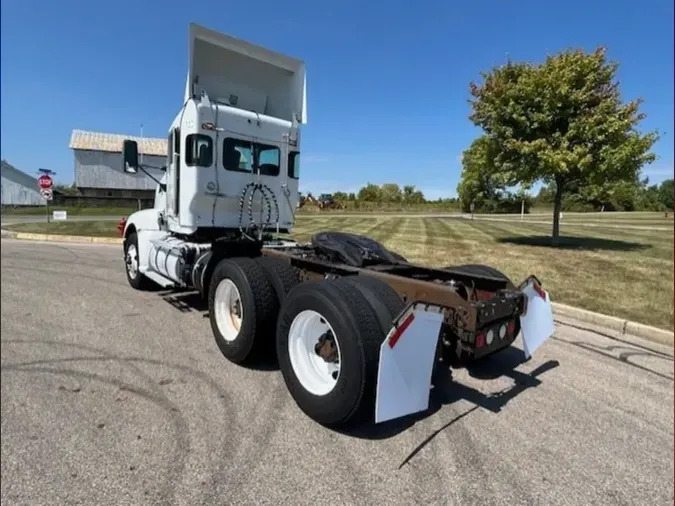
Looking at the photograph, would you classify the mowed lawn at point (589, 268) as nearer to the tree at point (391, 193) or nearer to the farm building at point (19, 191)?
the farm building at point (19, 191)

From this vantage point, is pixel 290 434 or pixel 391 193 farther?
pixel 391 193

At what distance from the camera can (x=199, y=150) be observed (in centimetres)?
537

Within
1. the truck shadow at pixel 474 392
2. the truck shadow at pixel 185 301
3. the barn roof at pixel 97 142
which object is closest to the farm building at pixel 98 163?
the barn roof at pixel 97 142

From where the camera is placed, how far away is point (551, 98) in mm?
14086

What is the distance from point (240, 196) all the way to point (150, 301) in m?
2.23

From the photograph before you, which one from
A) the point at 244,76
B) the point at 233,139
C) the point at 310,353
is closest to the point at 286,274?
the point at 310,353

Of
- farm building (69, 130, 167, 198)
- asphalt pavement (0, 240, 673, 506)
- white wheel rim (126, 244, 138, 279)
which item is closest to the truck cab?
white wheel rim (126, 244, 138, 279)

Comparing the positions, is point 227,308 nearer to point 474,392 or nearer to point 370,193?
point 474,392

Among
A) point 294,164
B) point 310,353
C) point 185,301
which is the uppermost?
point 294,164

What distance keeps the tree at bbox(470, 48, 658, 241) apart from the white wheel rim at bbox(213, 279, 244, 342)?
1268cm

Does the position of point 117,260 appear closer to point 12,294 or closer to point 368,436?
point 12,294

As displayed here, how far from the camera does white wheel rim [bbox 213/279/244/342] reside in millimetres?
4383

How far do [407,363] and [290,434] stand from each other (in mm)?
938

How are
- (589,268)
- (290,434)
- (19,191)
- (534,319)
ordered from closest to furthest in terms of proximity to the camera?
(290,434) → (534,319) → (589,268) → (19,191)
